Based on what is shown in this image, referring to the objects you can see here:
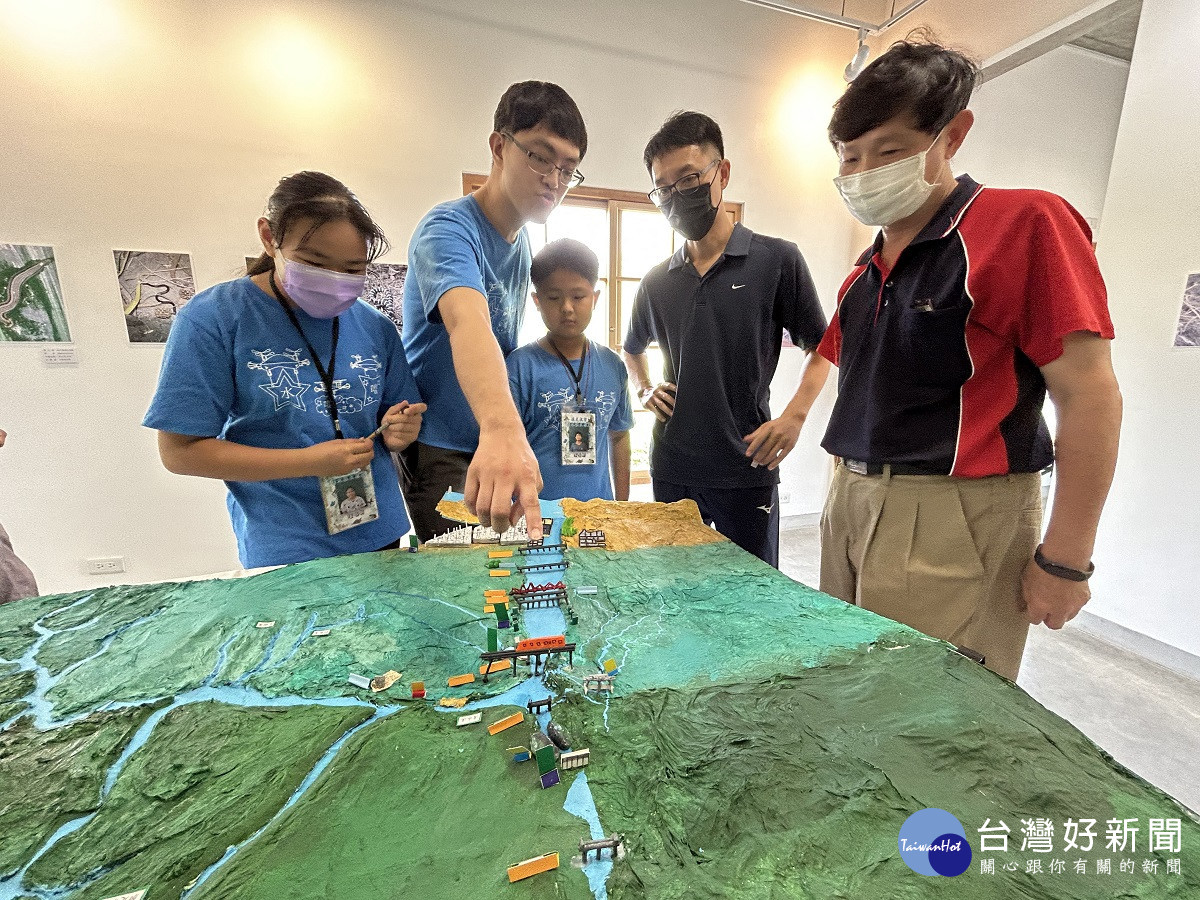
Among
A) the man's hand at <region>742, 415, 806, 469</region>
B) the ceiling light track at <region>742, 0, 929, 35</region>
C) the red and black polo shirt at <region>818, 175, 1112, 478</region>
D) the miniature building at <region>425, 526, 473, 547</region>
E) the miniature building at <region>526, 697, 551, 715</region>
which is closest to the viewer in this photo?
the miniature building at <region>526, 697, 551, 715</region>

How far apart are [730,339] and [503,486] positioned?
1.08 meters

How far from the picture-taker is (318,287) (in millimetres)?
1199

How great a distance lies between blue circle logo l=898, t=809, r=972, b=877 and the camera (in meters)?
0.52

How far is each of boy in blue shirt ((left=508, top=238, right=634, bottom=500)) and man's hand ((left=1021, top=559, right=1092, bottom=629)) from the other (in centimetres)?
113

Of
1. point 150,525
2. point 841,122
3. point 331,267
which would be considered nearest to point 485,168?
point 331,267

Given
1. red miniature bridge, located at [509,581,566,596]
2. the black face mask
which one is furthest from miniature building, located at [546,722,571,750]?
the black face mask

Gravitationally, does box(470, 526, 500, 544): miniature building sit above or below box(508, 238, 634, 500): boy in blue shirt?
below

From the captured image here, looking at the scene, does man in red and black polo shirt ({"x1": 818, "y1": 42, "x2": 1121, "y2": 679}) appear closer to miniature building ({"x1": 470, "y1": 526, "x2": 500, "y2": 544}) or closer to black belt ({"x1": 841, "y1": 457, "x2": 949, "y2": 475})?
black belt ({"x1": 841, "y1": 457, "x2": 949, "y2": 475})

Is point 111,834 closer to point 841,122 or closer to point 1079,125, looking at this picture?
point 841,122

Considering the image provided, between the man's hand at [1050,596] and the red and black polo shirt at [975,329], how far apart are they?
0.21 meters

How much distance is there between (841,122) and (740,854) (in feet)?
4.12

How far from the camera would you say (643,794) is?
622 mm

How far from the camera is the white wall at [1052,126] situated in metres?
3.18

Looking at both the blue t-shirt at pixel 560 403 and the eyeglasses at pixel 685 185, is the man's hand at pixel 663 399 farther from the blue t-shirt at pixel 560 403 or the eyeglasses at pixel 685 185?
the eyeglasses at pixel 685 185
